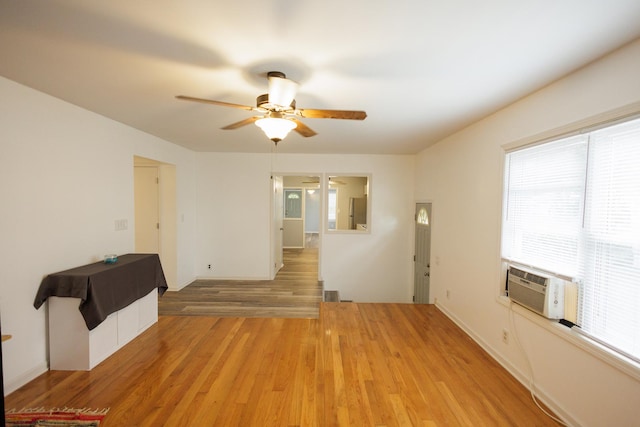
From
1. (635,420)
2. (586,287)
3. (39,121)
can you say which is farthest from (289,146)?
(635,420)

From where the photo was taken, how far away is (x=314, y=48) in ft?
5.36

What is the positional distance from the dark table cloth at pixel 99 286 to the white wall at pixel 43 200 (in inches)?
5.1

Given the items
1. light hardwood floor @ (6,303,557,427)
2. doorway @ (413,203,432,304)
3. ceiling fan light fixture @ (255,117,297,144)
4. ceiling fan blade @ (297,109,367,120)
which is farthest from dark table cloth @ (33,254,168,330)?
doorway @ (413,203,432,304)

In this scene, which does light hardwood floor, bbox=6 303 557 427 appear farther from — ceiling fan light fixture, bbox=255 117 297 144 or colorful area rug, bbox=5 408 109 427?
ceiling fan light fixture, bbox=255 117 297 144

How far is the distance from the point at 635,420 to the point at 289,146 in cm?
456

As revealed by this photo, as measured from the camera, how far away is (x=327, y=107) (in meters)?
2.60

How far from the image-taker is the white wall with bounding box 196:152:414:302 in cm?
518

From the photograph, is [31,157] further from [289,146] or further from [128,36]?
[289,146]

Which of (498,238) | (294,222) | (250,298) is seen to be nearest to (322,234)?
(250,298)

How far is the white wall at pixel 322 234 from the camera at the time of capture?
17.0 feet

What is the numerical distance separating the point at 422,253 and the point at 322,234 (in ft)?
6.28

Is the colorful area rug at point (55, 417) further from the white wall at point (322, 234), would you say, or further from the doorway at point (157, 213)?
the white wall at point (322, 234)

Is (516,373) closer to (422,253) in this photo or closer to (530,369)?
(530,369)

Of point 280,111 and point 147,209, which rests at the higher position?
point 280,111
